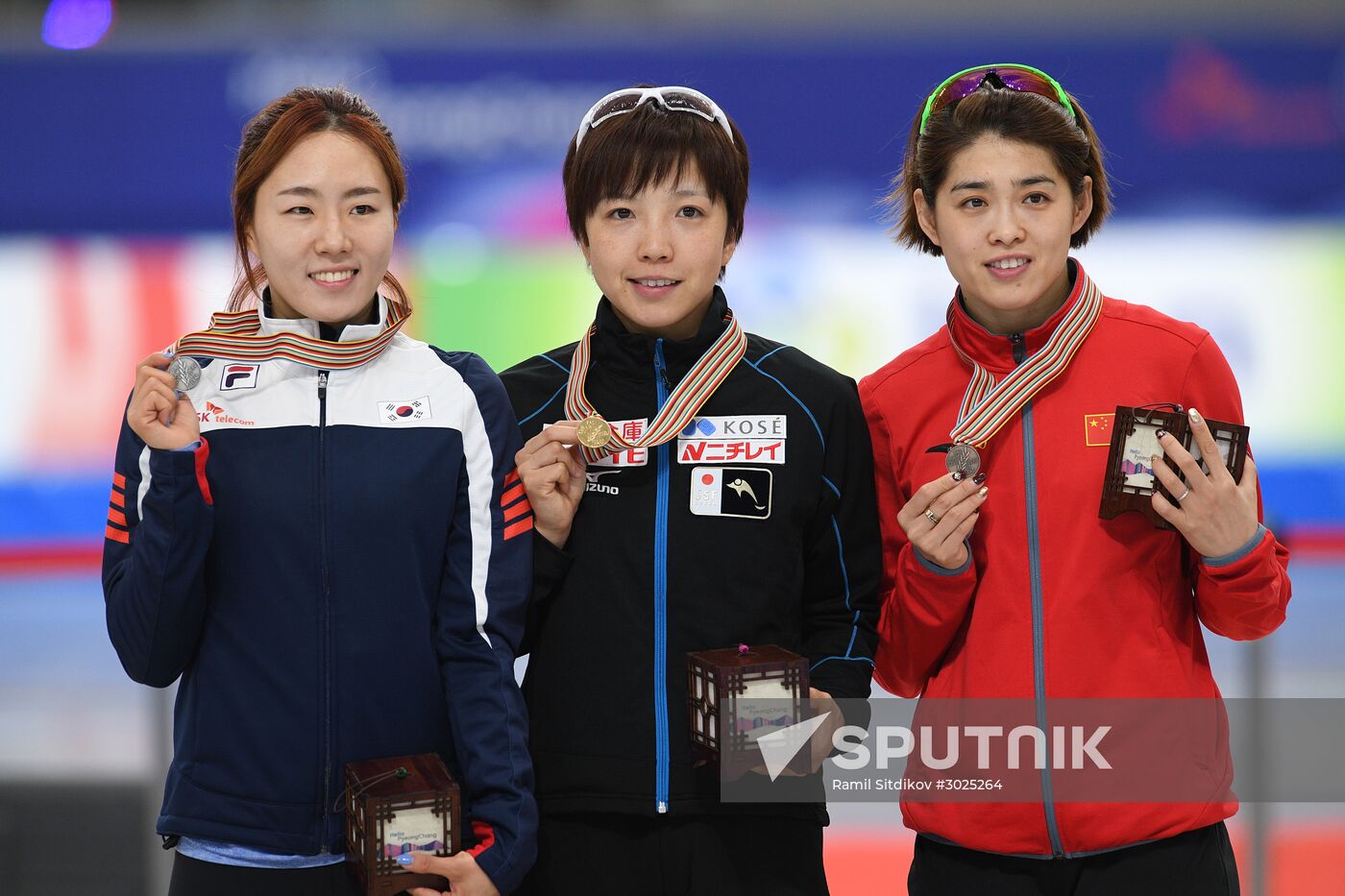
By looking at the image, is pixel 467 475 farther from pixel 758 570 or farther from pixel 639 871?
pixel 639 871

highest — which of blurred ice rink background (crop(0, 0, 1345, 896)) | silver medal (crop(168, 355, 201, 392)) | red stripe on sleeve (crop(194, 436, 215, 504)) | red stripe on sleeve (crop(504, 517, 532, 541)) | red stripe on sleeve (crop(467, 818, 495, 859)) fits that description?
blurred ice rink background (crop(0, 0, 1345, 896))

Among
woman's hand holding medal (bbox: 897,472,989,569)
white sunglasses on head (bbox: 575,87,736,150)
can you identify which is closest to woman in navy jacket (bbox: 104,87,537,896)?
white sunglasses on head (bbox: 575,87,736,150)

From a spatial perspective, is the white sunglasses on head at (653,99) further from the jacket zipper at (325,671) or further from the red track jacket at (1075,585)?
the jacket zipper at (325,671)

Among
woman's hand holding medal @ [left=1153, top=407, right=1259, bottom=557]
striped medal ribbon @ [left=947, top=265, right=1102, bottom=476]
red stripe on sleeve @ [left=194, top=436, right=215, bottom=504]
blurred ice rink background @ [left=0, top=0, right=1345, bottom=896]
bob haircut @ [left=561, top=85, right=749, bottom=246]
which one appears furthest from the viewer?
blurred ice rink background @ [left=0, top=0, right=1345, bottom=896]

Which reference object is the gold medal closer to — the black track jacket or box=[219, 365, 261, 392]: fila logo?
the black track jacket

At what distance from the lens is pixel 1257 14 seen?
10398 millimetres

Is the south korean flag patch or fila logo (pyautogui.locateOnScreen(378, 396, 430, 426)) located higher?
fila logo (pyautogui.locateOnScreen(378, 396, 430, 426))

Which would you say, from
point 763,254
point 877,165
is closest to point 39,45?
point 763,254

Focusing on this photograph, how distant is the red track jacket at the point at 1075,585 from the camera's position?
8.16 ft

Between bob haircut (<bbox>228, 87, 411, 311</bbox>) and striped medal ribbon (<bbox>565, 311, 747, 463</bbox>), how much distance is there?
1.21 feet

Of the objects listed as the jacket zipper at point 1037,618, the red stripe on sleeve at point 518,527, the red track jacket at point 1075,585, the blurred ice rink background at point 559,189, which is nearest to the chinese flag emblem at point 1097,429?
the red track jacket at point 1075,585

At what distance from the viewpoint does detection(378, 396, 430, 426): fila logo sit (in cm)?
240

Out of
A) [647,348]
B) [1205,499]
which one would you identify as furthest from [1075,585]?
[647,348]

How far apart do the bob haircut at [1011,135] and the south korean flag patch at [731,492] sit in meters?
0.64
